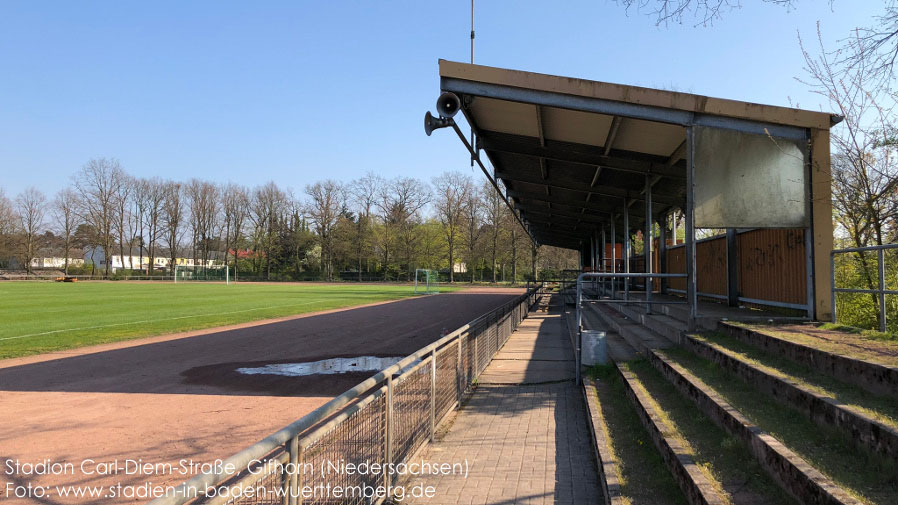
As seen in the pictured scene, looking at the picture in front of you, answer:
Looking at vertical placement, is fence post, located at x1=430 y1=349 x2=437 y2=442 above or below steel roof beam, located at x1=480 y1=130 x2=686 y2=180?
below

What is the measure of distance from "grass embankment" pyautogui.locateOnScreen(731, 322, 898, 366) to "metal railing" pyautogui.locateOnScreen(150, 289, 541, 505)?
352 centimetres

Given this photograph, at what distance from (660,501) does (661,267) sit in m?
13.2

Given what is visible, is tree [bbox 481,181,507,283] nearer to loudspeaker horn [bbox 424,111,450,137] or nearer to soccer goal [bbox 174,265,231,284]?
soccer goal [bbox 174,265,231,284]

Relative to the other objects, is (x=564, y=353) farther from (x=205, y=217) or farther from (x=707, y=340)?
(x=205, y=217)

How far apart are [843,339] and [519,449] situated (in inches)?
131

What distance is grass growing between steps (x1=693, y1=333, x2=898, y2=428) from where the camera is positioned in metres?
3.21

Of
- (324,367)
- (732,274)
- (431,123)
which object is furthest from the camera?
(324,367)

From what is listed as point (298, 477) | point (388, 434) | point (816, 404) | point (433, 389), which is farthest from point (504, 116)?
point (298, 477)

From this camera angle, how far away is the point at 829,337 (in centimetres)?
527

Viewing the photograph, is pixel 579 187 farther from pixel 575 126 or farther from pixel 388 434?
pixel 388 434

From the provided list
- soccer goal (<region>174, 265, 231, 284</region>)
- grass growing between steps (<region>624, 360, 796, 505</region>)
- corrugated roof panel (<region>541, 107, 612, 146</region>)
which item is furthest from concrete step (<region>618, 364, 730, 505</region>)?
soccer goal (<region>174, 265, 231, 284</region>)

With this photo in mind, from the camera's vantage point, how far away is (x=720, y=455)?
356 centimetres

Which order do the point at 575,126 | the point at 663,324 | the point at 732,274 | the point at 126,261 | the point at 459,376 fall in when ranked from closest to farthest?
the point at 459,376 < the point at 663,324 < the point at 575,126 < the point at 732,274 < the point at 126,261

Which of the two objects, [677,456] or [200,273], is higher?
[200,273]
